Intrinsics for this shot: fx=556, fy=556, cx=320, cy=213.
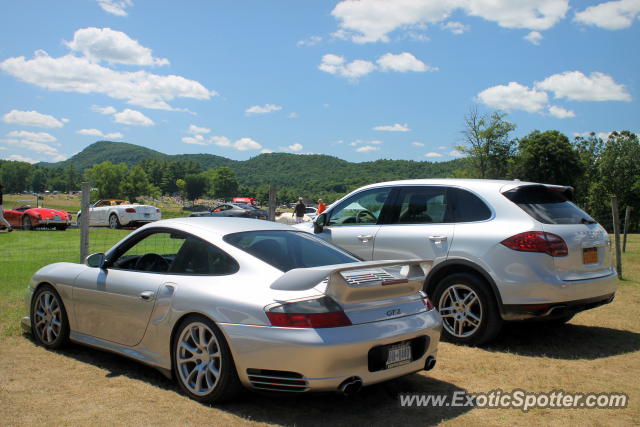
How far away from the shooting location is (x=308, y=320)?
354 cm

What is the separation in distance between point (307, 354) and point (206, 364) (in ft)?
2.98

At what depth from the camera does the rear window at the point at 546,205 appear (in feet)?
18.7

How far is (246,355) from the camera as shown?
12.1 feet

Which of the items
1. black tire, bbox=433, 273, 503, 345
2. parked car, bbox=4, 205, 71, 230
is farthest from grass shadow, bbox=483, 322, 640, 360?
parked car, bbox=4, 205, 71, 230

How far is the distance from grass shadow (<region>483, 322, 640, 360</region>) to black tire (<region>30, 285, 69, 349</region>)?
418 cm

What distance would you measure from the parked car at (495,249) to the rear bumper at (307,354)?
2.16m

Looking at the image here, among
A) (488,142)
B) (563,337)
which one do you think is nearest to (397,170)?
(488,142)

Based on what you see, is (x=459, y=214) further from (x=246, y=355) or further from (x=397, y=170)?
(x=397, y=170)

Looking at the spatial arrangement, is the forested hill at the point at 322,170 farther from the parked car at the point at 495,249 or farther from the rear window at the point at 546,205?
the rear window at the point at 546,205

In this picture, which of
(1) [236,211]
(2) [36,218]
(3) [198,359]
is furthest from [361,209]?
(1) [236,211]

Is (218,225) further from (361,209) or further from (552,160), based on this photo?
(552,160)

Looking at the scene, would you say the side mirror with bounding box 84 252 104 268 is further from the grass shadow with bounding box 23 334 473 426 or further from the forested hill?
the forested hill

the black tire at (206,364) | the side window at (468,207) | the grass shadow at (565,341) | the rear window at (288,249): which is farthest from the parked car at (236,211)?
the black tire at (206,364)

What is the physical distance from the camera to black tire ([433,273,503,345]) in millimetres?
5660
